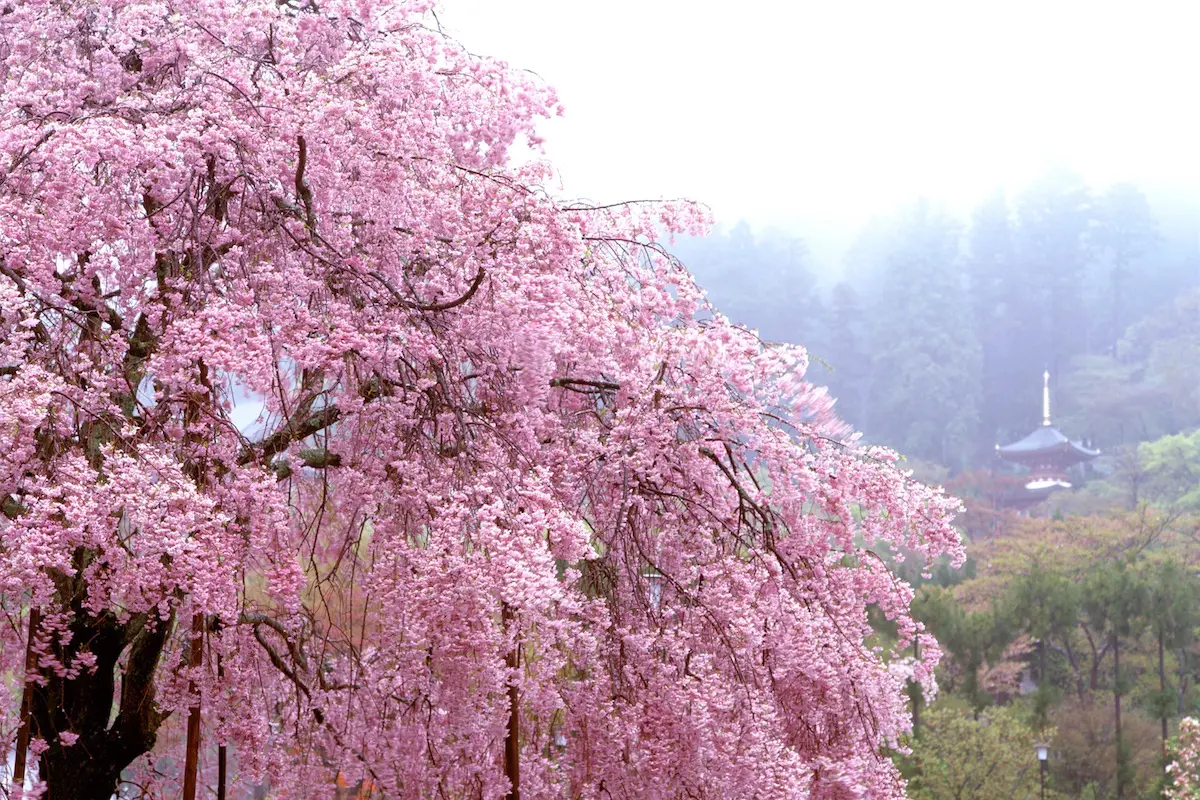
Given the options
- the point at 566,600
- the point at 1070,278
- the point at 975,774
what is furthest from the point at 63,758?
the point at 1070,278

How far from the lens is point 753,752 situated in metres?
2.98

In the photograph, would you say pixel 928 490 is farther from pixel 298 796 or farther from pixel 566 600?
pixel 298 796

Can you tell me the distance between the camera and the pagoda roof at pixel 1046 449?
81.8 feet

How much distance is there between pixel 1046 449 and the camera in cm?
2494

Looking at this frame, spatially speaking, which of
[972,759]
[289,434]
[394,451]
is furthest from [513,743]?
[972,759]

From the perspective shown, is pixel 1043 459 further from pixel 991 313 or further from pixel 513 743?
pixel 513 743

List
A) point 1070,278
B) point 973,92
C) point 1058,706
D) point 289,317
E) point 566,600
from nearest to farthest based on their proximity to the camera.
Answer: point 566,600, point 289,317, point 1058,706, point 1070,278, point 973,92

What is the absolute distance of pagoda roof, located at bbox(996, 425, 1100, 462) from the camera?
982 inches

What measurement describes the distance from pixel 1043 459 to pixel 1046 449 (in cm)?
34

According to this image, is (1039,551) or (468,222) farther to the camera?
(1039,551)

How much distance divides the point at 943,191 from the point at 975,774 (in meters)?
25.1

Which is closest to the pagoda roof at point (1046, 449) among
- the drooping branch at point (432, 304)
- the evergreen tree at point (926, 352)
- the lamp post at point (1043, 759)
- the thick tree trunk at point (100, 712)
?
the evergreen tree at point (926, 352)

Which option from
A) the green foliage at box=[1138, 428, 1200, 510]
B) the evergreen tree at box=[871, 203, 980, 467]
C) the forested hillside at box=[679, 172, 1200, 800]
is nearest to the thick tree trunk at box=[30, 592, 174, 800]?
the forested hillside at box=[679, 172, 1200, 800]

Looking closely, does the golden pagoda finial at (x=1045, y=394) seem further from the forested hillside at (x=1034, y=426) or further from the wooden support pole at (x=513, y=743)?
the wooden support pole at (x=513, y=743)
